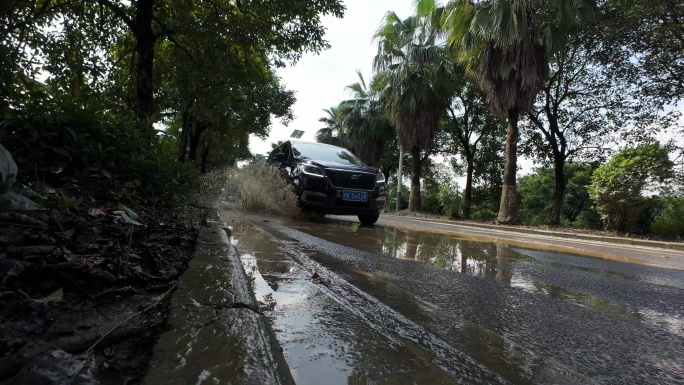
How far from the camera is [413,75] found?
1898 centimetres

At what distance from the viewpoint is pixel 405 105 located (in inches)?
747

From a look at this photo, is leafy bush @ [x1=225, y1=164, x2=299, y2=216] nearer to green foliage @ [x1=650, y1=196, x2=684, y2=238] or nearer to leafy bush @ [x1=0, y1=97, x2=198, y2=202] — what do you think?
leafy bush @ [x1=0, y1=97, x2=198, y2=202]

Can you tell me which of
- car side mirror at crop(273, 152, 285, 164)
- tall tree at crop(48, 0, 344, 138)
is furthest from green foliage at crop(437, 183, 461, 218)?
tall tree at crop(48, 0, 344, 138)

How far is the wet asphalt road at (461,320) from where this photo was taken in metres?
1.43

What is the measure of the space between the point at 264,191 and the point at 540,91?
13.4 metres

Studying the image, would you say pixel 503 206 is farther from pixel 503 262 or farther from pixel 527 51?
pixel 503 262

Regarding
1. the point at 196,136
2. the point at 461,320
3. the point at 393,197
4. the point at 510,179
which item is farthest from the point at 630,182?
the point at 393,197

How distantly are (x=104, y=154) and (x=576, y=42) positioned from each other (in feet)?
54.3

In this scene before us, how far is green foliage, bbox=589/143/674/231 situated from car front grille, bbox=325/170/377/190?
7.40 metres

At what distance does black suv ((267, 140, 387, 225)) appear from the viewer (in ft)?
22.3

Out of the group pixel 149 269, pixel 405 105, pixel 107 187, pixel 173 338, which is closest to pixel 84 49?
pixel 107 187

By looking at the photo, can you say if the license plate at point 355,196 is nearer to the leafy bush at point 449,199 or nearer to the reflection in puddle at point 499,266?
the reflection in puddle at point 499,266

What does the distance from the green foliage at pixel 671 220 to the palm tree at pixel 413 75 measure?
1063 cm

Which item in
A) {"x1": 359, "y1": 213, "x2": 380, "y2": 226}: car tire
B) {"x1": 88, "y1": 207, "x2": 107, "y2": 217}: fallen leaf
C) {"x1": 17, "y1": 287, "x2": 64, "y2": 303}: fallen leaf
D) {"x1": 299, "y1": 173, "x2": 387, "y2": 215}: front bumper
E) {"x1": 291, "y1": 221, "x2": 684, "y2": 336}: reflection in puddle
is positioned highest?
{"x1": 299, "y1": 173, "x2": 387, "y2": 215}: front bumper
